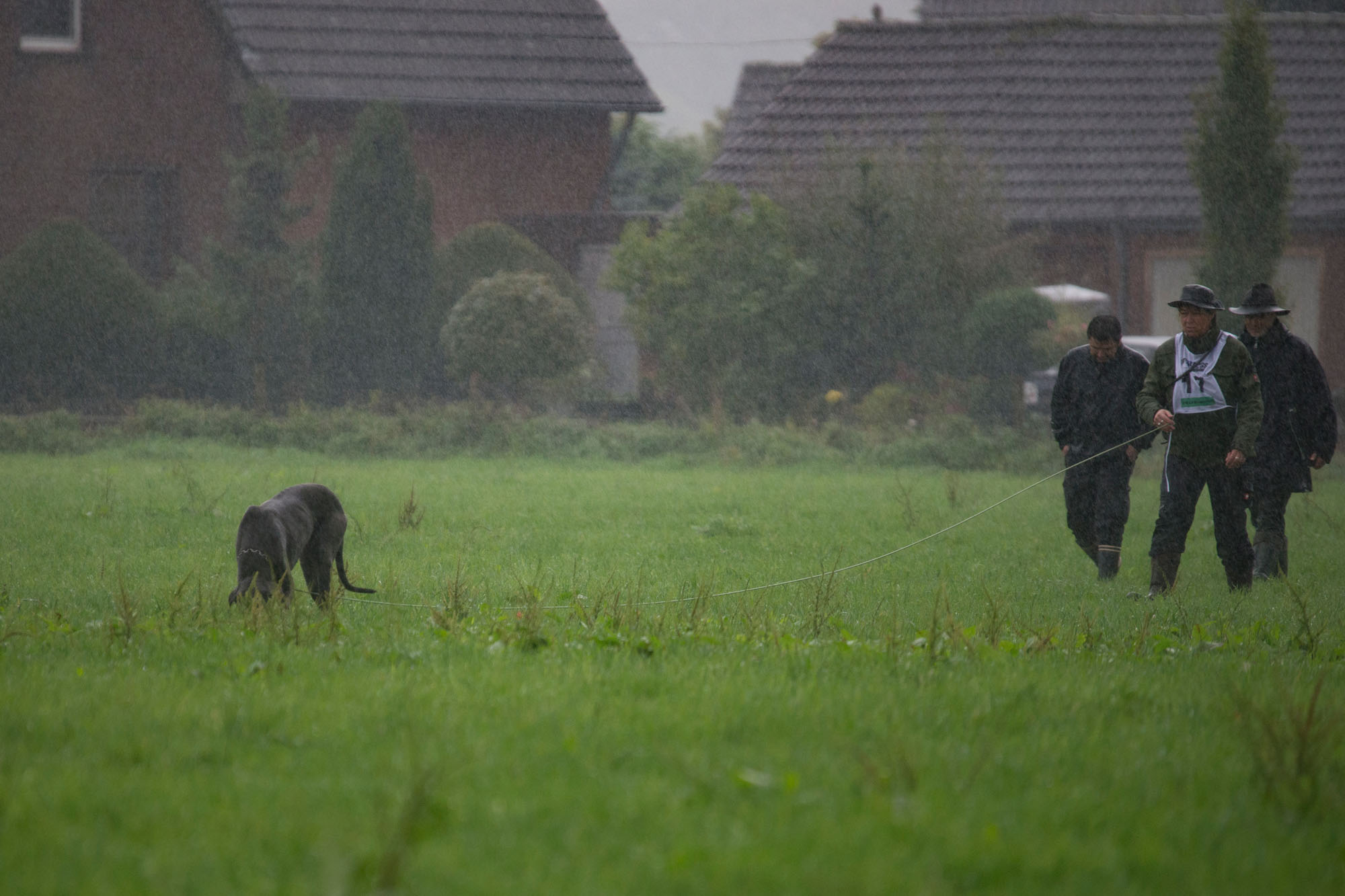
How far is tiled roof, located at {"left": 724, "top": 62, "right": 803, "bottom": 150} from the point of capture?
4059 cm

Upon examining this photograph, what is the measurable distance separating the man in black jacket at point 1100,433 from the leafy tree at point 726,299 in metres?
12.2

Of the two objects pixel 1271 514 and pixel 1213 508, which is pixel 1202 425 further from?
pixel 1271 514

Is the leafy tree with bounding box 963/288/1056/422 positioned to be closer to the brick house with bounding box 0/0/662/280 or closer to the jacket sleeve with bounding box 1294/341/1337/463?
the brick house with bounding box 0/0/662/280

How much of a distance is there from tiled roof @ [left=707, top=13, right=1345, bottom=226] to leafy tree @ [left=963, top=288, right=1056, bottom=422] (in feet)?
21.8

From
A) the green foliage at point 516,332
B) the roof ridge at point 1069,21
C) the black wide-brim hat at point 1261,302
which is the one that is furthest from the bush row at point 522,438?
the roof ridge at point 1069,21

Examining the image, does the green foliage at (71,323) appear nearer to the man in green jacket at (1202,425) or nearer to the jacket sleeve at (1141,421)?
the jacket sleeve at (1141,421)

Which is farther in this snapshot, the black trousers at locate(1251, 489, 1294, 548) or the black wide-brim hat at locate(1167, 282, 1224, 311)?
the black trousers at locate(1251, 489, 1294, 548)

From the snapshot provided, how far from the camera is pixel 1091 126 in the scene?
99.1ft

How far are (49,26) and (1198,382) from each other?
25.9 m

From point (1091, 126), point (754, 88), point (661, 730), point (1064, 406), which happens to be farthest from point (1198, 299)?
point (754, 88)

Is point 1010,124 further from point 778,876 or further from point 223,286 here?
point 778,876

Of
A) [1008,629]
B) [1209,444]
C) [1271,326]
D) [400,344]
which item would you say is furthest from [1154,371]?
[400,344]

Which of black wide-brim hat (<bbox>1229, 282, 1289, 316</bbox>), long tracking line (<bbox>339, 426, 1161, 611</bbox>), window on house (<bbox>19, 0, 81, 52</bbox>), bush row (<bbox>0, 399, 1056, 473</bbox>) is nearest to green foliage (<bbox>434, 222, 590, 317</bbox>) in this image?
bush row (<bbox>0, 399, 1056, 473</bbox>)

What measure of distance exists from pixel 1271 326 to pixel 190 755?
8.22 metres
